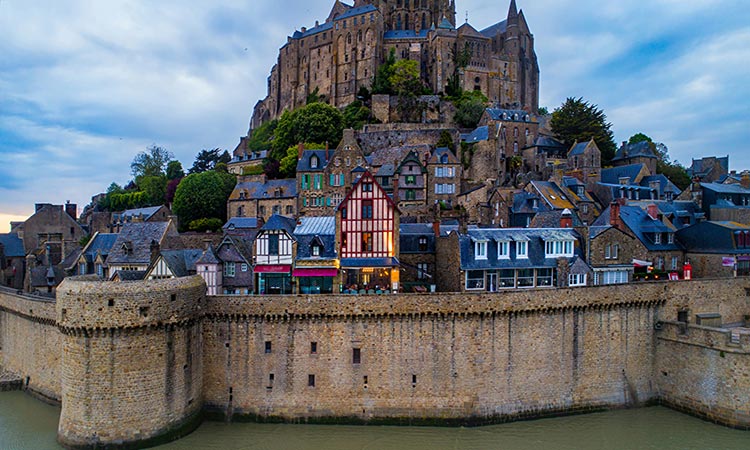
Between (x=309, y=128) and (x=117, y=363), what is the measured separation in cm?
3356

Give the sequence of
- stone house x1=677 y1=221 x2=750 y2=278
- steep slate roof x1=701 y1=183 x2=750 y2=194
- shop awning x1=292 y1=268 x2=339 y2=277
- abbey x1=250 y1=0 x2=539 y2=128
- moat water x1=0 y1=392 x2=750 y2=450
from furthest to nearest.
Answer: abbey x1=250 y1=0 x2=539 y2=128
steep slate roof x1=701 y1=183 x2=750 y2=194
stone house x1=677 y1=221 x2=750 y2=278
shop awning x1=292 y1=268 x2=339 y2=277
moat water x1=0 y1=392 x2=750 y2=450

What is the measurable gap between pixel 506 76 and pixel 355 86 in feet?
55.0

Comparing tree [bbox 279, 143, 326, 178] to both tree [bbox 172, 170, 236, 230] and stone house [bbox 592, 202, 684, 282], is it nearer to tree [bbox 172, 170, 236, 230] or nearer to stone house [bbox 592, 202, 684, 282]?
tree [bbox 172, 170, 236, 230]

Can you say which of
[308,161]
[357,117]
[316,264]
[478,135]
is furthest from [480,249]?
[357,117]

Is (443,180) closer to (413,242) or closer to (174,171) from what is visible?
(413,242)

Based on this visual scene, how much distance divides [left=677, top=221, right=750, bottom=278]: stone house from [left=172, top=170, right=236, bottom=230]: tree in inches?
1339

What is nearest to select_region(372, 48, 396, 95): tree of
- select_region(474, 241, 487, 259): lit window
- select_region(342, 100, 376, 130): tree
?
select_region(342, 100, 376, 130): tree

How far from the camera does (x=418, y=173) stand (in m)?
39.4

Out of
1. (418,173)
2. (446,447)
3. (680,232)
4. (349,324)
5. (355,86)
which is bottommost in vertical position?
(446,447)

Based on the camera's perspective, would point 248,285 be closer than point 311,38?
Yes

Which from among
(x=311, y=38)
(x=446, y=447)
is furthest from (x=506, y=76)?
(x=446, y=447)

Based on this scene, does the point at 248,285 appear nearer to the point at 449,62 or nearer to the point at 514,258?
the point at 514,258

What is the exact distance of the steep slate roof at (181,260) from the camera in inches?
935

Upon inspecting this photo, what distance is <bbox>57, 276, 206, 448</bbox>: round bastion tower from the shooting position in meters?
16.7
